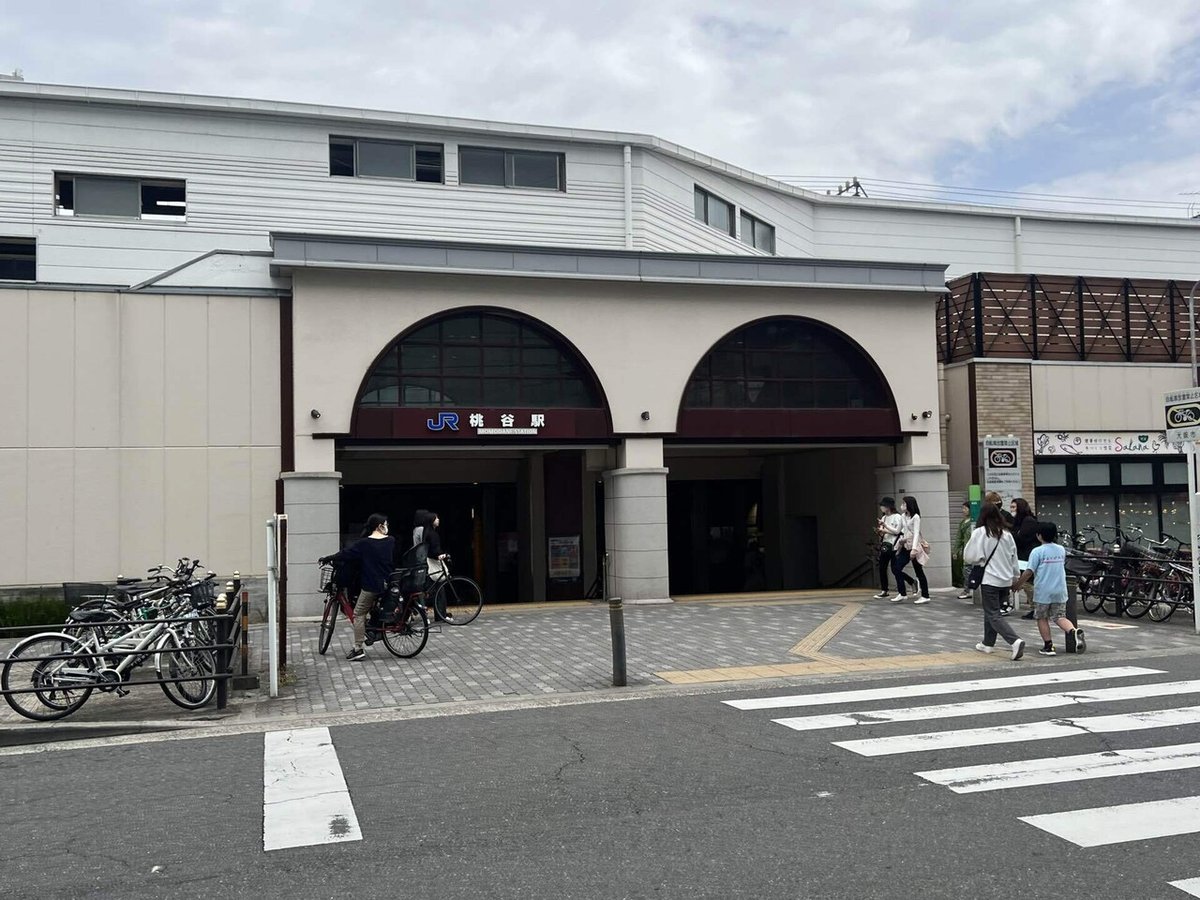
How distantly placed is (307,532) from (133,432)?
3142 mm

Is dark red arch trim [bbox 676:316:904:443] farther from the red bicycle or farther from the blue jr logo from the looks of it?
the red bicycle

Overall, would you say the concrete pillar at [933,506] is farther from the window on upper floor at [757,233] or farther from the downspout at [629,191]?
the window on upper floor at [757,233]

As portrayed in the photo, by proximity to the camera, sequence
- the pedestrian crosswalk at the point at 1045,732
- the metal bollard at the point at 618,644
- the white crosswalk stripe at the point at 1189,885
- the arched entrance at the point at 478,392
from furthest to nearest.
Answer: the arched entrance at the point at 478,392
the metal bollard at the point at 618,644
the pedestrian crosswalk at the point at 1045,732
the white crosswalk stripe at the point at 1189,885

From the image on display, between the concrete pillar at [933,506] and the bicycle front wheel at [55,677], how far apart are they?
14644 millimetres

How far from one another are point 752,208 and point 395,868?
24.8 m

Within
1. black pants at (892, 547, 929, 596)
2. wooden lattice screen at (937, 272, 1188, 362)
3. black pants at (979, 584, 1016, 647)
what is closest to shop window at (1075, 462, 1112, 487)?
wooden lattice screen at (937, 272, 1188, 362)

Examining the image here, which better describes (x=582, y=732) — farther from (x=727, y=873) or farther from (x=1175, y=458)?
(x=1175, y=458)

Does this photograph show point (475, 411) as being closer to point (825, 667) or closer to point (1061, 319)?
point (825, 667)

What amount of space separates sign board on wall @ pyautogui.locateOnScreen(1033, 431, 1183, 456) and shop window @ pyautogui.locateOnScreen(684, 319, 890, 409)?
4623mm

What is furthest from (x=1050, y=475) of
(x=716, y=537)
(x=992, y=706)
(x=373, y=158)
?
(x=373, y=158)

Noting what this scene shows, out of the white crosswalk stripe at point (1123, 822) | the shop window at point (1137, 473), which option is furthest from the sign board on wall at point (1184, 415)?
the shop window at point (1137, 473)

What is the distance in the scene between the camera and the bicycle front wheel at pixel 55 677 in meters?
9.35

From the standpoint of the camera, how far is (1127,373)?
2308 centimetres

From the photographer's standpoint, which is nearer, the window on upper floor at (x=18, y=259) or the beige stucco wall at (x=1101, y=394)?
the beige stucco wall at (x=1101, y=394)
